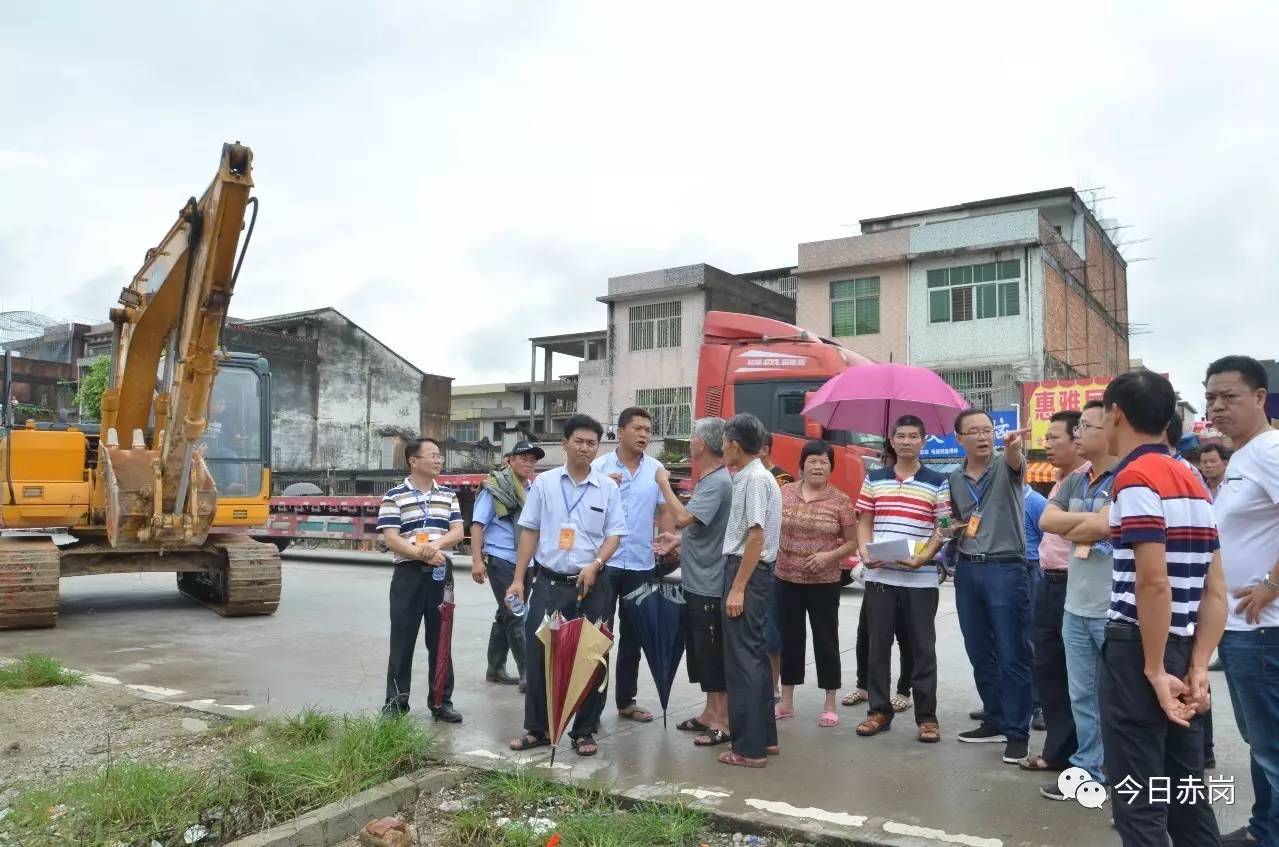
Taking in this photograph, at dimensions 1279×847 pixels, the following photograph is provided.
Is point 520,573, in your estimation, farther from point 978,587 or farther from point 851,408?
point 851,408

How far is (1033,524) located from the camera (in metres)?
5.39

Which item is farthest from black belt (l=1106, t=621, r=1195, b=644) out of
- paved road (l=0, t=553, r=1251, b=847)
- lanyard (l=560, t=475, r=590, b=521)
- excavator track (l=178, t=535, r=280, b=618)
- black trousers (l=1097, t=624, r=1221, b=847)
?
excavator track (l=178, t=535, r=280, b=618)

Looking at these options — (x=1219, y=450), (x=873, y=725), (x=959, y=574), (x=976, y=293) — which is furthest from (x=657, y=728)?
Result: (x=976, y=293)

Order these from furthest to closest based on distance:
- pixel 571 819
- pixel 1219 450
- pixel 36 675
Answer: pixel 1219 450 → pixel 36 675 → pixel 571 819

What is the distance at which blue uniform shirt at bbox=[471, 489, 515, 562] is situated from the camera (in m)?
6.66

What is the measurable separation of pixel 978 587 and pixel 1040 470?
14.2m

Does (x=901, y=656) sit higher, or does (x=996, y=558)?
(x=996, y=558)

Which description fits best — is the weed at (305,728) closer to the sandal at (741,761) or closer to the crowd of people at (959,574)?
the crowd of people at (959,574)

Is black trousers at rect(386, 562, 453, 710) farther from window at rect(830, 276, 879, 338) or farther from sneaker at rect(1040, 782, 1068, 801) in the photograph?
window at rect(830, 276, 879, 338)

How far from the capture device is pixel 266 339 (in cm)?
3462

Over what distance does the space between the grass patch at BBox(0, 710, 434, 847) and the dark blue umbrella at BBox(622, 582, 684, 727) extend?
4.48 feet

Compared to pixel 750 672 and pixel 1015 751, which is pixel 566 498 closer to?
pixel 750 672

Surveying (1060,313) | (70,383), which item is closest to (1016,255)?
(1060,313)

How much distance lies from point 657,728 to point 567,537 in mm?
1286
